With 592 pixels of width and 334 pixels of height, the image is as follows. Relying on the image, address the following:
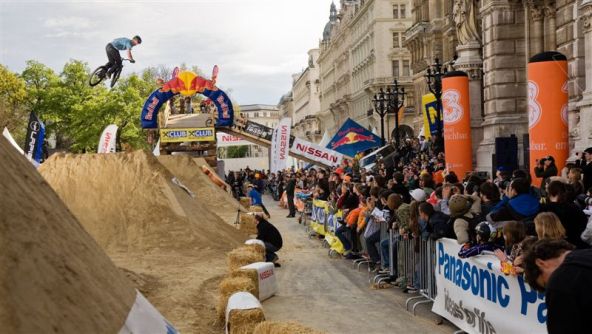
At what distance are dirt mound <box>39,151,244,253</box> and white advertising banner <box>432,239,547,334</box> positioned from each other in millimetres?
9754

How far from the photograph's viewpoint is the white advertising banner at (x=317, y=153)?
3756cm

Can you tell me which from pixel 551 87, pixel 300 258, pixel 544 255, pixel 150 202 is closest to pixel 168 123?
pixel 150 202

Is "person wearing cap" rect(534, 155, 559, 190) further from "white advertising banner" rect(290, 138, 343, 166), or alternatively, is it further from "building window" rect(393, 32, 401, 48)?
"building window" rect(393, 32, 401, 48)

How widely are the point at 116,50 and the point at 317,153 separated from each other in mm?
15974

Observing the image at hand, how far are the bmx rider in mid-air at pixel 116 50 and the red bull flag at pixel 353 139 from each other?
18314 mm

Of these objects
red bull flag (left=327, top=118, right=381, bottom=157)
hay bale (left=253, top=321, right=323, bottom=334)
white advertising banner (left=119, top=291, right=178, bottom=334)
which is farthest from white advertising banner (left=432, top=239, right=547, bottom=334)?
red bull flag (left=327, top=118, right=381, bottom=157)

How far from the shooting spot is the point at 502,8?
22.7 meters

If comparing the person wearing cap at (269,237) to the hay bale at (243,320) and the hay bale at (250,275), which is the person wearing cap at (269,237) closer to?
the hay bale at (250,275)

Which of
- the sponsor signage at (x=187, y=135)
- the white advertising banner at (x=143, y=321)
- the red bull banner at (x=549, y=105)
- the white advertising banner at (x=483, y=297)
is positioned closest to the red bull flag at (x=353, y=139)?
the sponsor signage at (x=187, y=135)

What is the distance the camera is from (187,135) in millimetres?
41812

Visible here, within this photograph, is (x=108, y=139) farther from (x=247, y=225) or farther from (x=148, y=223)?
(x=148, y=223)

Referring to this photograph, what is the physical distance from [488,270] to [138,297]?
3959mm

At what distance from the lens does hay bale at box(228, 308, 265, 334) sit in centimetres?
820

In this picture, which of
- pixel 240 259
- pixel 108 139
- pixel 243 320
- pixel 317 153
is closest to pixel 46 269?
pixel 243 320
